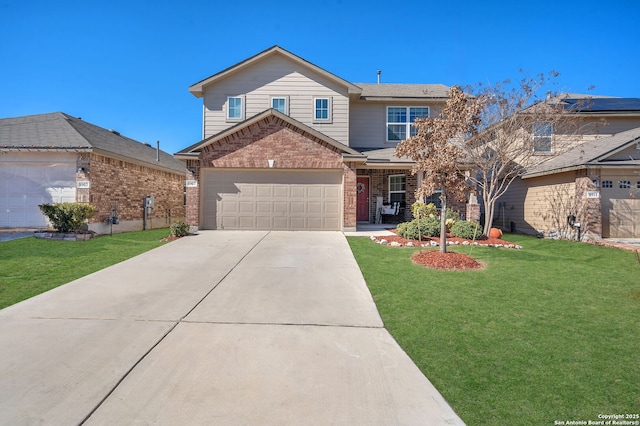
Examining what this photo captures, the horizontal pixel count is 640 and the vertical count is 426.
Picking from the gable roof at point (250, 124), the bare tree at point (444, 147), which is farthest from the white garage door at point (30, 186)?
the bare tree at point (444, 147)

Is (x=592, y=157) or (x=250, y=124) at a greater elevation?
(x=250, y=124)

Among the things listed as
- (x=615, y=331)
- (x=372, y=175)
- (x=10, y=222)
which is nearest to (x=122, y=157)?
(x=10, y=222)

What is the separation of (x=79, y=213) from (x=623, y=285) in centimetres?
1512

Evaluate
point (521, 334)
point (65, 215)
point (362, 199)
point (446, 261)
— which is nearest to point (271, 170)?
point (362, 199)

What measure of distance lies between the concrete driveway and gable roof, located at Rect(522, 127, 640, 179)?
35.7ft

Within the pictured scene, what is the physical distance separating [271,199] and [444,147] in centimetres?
717

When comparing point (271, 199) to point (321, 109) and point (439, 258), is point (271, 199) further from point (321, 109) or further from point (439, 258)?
point (439, 258)

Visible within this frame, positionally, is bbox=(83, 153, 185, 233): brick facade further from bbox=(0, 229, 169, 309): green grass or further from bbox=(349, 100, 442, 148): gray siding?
bbox=(349, 100, 442, 148): gray siding

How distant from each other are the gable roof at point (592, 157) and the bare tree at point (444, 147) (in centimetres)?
659

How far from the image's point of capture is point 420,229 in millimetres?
11219

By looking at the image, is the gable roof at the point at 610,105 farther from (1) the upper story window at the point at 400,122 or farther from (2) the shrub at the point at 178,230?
(2) the shrub at the point at 178,230

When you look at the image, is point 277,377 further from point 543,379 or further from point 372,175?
point 372,175

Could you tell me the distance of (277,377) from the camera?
307 centimetres

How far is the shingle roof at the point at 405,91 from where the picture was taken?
15.5 meters
